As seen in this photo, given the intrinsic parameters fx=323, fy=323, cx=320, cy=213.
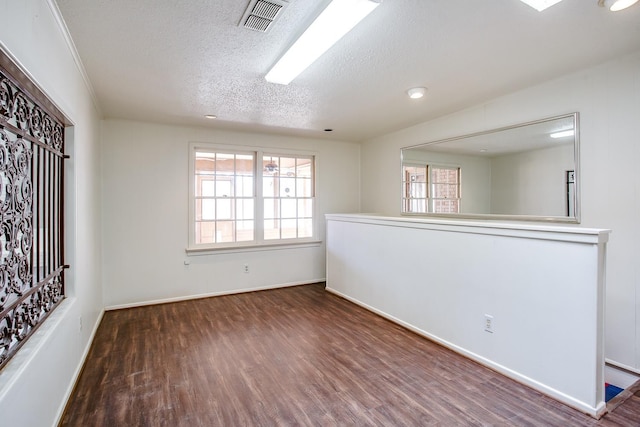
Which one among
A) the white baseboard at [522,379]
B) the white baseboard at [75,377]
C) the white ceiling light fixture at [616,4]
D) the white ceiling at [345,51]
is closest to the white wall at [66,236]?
the white baseboard at [75,377]

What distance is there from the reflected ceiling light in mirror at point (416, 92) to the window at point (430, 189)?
1.18 metres

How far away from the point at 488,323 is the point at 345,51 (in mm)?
2482

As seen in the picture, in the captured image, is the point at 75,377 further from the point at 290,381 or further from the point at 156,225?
the point at 156,225

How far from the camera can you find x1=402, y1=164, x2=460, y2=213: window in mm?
3953

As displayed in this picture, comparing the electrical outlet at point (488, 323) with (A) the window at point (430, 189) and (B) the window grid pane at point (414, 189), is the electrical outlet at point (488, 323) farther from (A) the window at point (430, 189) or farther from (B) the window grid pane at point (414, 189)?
(B) the window grid pane at point (414, 189)

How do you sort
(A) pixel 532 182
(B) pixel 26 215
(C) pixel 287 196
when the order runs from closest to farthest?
(B) pixel 26 215 → (A) pixel 532 182 → (C) pixel 287 196

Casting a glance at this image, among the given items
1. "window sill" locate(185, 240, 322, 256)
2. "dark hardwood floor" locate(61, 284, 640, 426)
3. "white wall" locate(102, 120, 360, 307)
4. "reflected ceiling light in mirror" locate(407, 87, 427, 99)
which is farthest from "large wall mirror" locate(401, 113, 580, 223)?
"white wall" locate(102, 120, 360, 307)

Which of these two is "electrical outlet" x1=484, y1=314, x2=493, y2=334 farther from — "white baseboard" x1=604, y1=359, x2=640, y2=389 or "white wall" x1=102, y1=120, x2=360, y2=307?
"white wall" x1=102, y1=120, x2=360, y2=307

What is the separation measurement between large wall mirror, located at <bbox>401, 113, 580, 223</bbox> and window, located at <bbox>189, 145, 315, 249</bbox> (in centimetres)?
186

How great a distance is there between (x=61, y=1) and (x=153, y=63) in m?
0.78

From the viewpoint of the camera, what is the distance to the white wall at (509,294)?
2148mm

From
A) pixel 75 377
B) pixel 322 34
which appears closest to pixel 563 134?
pixel 322 34

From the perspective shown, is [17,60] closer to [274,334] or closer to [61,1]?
[61,1]

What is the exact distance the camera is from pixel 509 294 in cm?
261
